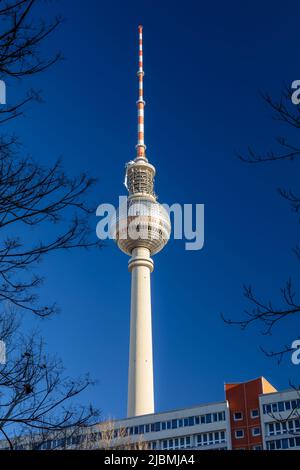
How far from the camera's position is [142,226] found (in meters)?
83.6

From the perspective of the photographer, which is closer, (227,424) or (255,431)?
(255,431)

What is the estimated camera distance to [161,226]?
84.1 m

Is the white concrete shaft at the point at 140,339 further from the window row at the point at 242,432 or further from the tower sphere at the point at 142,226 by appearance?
the window row at the point at 242,432

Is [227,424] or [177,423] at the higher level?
[177,423]

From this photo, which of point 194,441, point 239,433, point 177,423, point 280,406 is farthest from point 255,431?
point 177,423

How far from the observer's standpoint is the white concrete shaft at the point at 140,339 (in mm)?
71125

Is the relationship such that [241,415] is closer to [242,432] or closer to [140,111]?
[242,432]

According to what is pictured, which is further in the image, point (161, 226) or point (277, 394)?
point (161, 226)

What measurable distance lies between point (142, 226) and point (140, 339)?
50.7 feet

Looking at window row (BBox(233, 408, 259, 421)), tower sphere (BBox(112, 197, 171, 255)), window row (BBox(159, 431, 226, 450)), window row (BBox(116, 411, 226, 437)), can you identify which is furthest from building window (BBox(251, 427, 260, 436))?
tower sphere (BBox(112, 197, 171, 255))

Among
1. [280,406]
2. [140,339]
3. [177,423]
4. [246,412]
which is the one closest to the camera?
[280,406]

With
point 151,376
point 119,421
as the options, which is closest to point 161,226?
point 151,376
